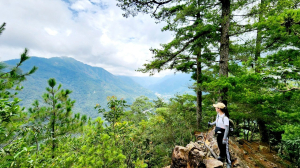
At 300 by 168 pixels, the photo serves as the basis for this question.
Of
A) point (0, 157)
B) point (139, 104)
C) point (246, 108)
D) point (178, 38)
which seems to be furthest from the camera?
point (139, 104)

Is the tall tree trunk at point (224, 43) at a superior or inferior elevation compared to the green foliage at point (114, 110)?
superior

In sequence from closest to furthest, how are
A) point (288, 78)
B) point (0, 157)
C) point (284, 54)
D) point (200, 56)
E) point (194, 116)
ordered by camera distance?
point (0, 157) → point (288, 78) → point (284, 54) → point (200, 56) → point (194, 116)

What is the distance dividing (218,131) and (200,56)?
6.41 meters

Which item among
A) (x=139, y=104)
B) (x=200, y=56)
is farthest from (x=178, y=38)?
(x=139, y=104)

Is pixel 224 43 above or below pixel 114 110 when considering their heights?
above

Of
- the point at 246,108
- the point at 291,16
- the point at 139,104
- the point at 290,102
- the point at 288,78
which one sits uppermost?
the point at 291,16

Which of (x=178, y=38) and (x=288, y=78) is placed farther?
(x=178, y=38)

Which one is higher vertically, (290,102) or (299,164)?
(290,102)

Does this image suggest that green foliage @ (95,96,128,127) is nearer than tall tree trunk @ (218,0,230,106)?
Yes

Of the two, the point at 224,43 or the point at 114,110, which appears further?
the point at 224,43

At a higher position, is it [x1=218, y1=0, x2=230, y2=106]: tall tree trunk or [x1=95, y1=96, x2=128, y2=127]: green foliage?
[x1=218, y1=0, x2=230, y2=106]: tall tree trunk

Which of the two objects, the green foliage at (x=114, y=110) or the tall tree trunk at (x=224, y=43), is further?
the tall tree trunk at (x=224, y=43)

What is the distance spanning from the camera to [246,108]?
18.4 ft

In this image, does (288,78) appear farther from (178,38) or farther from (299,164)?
(178,38)
